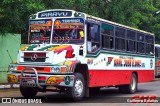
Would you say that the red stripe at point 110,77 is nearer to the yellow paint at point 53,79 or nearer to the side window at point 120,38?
the side window at point 120,38

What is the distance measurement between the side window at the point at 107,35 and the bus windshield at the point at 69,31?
5.78ft

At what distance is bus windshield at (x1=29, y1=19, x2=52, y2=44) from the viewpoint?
13.4 metres

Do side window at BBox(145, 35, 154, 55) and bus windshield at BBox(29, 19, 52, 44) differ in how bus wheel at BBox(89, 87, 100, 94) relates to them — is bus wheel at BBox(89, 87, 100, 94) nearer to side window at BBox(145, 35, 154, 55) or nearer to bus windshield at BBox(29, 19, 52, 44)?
side window at BBox(145, 35, 154, 55)

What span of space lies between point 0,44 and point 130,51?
6938 millimetres

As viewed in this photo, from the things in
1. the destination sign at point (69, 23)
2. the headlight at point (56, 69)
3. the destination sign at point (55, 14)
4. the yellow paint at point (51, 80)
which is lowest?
the yellow paint at point (51, 80)

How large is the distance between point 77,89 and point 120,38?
15.4 feet

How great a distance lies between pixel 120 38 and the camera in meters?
16.5

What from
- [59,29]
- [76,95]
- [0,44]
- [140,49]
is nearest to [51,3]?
[0,44]

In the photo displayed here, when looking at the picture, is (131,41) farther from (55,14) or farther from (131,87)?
(55,14)


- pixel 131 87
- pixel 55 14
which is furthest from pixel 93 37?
pixel 131 87

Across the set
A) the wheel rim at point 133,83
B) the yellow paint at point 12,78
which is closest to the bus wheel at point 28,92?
the yellow paint at point 12,78

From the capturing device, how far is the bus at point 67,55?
A: 12.2 metres

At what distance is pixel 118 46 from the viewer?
16188 mm

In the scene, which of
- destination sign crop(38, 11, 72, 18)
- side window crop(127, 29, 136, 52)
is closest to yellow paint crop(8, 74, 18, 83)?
destination sign crop(38, 11, 72, 18)
